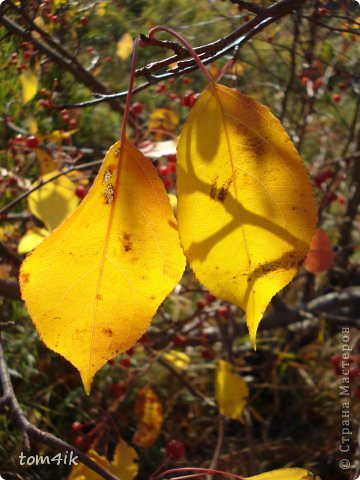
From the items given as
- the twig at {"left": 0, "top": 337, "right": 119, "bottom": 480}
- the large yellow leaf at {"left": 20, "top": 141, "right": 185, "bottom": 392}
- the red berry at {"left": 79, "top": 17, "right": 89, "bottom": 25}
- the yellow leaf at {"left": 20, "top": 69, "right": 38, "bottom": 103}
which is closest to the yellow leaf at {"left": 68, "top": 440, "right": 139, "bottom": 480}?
the twig at {"left": 0, "top": 337, "right": 119, "bottom": 480}

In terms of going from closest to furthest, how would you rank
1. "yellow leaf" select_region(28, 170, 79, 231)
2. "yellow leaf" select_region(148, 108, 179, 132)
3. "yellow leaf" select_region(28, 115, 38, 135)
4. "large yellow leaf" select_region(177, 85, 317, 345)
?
"large yellow leaf" select_region(177, 85, 317, 345), "yellow leaf" select_region(28, 170, 79, 231), "yellow leaf" select_region(28, 115, 38, 135), "yellow leaf" select_region(148, 108, 179, 132)

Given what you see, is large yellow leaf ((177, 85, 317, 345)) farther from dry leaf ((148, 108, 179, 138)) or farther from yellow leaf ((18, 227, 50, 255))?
dry leaf ((148, 108, 179, 138))

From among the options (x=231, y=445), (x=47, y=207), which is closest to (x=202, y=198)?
(x=47, y=207)

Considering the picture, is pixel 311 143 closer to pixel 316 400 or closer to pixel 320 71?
pixel 320 71

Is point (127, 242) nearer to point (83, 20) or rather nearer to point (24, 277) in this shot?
point (24, 277)

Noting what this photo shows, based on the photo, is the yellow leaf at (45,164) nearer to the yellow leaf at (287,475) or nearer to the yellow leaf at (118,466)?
the yellow leaf at (118,466)

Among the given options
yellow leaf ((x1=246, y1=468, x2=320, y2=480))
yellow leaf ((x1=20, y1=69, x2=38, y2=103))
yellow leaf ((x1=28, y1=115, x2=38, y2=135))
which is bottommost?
yellow leaf ((x1=246, y1=468, x2=320, y2=480))

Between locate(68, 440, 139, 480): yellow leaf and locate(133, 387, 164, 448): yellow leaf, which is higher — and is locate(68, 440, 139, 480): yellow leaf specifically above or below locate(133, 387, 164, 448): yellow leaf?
above
